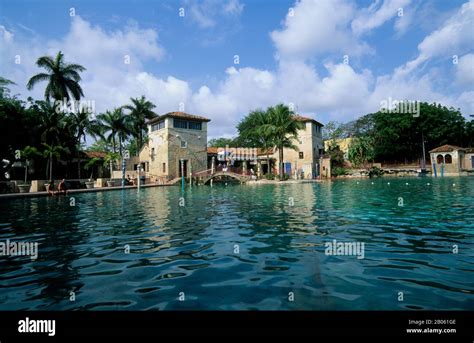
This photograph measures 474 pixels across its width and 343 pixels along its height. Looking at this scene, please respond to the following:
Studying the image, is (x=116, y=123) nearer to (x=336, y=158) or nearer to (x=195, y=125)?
(x=195, y=125)

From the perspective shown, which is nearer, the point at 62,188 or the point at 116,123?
the point at 62,188

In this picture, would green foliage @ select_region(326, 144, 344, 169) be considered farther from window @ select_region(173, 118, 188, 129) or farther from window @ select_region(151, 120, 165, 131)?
window @ select_region(151, 120, 165, 131)

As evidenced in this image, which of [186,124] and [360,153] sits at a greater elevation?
[186,124]

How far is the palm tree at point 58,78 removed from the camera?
3409 centimetres

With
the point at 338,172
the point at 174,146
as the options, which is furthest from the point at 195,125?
the point at 338,172

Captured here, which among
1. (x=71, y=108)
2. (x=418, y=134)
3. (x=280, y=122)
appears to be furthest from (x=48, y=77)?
(x=418, y=134)

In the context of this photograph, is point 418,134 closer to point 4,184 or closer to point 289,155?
point 289,155

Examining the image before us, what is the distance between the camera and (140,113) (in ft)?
159

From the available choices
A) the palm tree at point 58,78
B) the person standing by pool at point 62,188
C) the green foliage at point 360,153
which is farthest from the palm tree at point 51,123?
the green foliage at point 360,153

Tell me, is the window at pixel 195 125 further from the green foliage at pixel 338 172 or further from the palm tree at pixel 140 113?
the green foliage at pixel 338 172

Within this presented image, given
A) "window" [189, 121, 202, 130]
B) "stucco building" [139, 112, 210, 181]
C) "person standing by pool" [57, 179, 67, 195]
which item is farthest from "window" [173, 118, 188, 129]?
"person standing by pool" [57, 179, 67, 195]

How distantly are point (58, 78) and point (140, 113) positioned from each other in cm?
1478

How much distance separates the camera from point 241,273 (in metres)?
4.62

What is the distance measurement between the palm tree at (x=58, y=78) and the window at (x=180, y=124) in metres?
12.2
